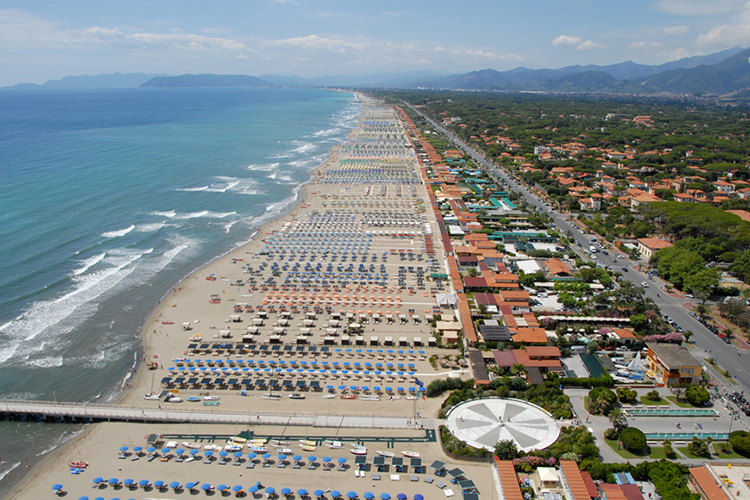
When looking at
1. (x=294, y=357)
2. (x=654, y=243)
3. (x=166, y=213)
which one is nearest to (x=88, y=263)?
(x=166, y=213)

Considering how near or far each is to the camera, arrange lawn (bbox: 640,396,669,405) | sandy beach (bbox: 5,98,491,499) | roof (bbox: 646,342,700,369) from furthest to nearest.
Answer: roof (bbox: 646,342,700,369)
lawn (bbox: 640,396,669,405)
sandy beach (bbox: 5,98,491,499)

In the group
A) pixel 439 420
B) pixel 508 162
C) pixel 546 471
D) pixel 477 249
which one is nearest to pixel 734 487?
pixel 546 471

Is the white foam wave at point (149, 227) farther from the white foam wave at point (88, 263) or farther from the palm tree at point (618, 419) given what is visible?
the palm tree at point (618, 419)

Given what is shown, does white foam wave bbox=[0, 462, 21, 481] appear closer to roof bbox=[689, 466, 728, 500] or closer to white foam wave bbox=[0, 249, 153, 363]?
white foam wave bbox=[0, 249, 153, 363]

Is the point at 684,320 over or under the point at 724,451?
over

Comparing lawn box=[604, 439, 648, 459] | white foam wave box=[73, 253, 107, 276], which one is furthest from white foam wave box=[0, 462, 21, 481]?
lawn box=[604, 439, 648, 459]

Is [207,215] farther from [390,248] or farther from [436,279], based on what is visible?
[436,279]

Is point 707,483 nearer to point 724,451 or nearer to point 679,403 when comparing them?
point 724,451
